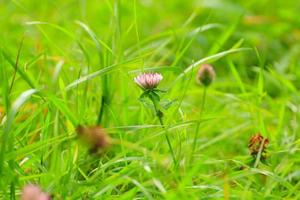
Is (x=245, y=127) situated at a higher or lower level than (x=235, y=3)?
lower

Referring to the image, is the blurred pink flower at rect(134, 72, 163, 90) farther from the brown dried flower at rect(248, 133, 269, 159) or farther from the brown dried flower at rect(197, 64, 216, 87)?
the brown dried flower at rect(248, 133, 269, 159)

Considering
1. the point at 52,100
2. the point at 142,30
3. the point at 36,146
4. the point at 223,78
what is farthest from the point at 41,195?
the point at 142,30

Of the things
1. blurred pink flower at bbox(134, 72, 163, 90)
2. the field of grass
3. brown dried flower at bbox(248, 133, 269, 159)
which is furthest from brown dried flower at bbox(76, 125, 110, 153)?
brown dried flower at bbox(248, 133, 269, 159)

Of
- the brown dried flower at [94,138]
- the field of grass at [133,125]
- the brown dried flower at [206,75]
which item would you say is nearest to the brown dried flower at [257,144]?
the field of grass at [133,125]

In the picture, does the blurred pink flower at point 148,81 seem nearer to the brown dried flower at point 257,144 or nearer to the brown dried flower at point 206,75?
the brown dried flower at point 206,75

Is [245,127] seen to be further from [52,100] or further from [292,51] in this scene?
[292,51]

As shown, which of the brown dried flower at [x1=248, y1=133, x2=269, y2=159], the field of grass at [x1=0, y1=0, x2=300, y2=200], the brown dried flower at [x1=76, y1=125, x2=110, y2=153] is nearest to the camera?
the brown dried flower at [x1=76, y1=125, x2=110, y2=153]

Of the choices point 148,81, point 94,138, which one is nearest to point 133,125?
point 148,81

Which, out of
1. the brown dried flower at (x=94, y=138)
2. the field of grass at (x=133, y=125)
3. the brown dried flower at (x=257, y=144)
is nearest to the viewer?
the brown dried flower at (x=94, y=138)
